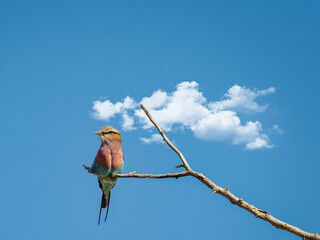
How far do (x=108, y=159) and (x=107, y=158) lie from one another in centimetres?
1

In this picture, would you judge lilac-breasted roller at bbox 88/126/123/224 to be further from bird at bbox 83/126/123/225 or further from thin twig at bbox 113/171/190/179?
thin twig at bbox 113/171/190/179

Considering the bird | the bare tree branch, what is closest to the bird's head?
the bird

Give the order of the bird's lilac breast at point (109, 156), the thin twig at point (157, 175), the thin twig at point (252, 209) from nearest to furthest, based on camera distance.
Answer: the thin twig at point (252, 209) → the thin twig at point (157, 175) → the bird's lilac breast at point (109, 156)

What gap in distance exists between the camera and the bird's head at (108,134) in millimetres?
3105

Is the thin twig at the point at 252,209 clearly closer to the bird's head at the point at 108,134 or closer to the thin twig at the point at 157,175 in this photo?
the thin twig at the point at 157,175

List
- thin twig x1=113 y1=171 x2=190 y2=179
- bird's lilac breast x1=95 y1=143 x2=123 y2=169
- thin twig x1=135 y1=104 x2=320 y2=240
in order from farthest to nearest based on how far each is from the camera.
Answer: bird's lilac breast x1=95 y1=143 x2=123 y2=169, thin twig x1=113 y1=171 x2=190 y2=179, thin twig x1=135 y1=104 x2=320 y2=240

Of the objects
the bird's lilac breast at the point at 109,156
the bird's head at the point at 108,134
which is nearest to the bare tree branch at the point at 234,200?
the bird's lilac breast at the point at 109,156

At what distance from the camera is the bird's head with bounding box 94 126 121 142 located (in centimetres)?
311

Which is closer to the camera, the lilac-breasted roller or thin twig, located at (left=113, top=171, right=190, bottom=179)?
thin twig, located at (left=113, top=171, right=190, bottom=179)

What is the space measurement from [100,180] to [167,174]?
746 mm

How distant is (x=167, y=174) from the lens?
9.70 feet

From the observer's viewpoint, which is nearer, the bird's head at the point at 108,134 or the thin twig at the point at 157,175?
the thin twig at the point at 157,175

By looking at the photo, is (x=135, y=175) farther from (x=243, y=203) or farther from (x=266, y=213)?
(x=266, y=213)

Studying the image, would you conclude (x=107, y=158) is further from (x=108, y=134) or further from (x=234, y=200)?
(x=234, y=200)
